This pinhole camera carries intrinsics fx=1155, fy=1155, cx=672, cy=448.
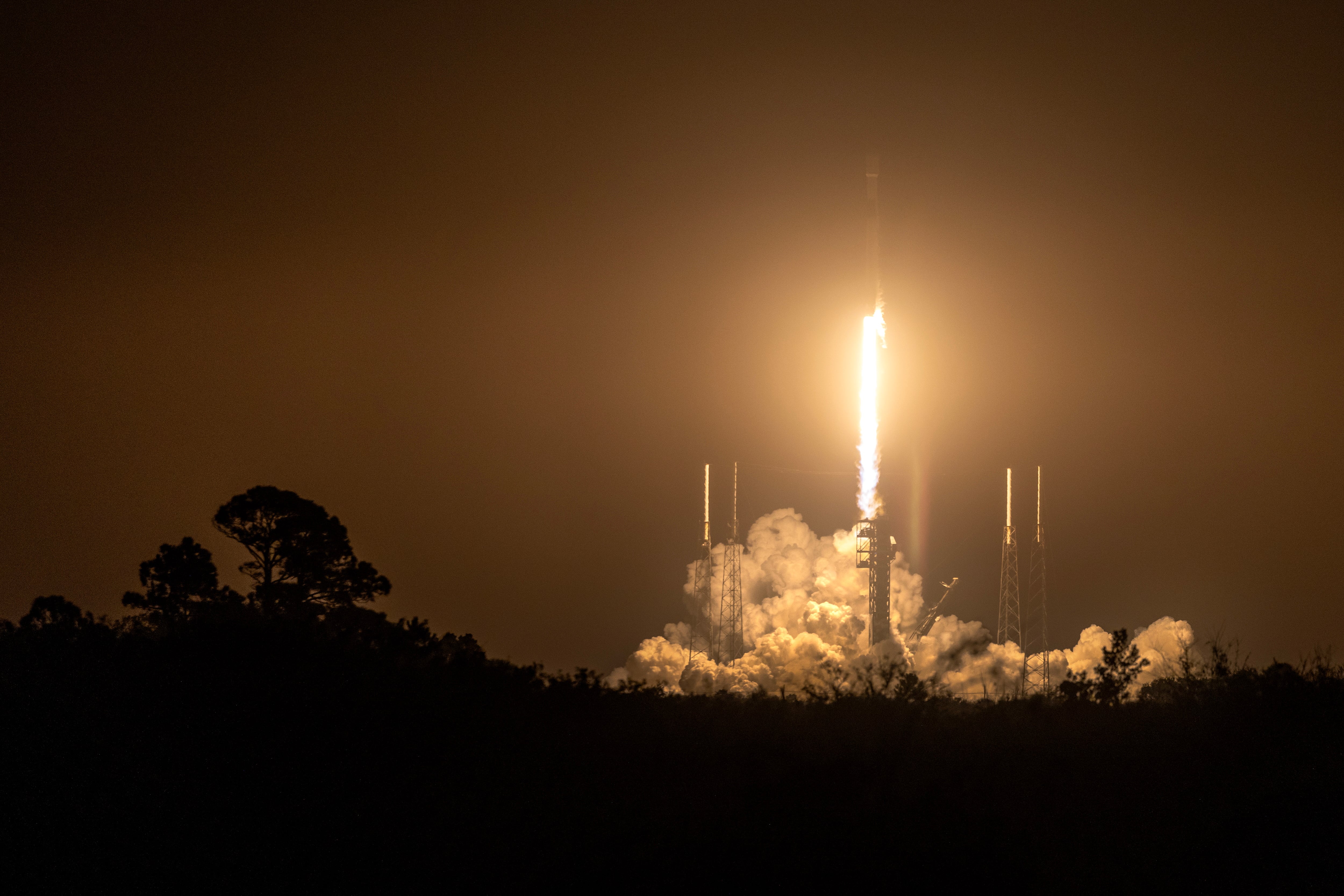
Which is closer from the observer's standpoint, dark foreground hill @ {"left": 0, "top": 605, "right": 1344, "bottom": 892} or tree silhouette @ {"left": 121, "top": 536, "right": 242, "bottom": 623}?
dark foreground hill @ {"left": 0, "top": 605, "right": 1344, "bottom": 892}

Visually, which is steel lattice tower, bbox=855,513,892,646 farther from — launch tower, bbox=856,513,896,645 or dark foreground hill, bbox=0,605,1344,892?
dark foreground hill, bbox=0,605,1344,892

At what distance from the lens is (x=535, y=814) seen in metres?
16.3

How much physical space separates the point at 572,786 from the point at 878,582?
80.4 metres

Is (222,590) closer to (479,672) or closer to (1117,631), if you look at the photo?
(479,672)

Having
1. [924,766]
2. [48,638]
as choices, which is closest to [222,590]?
[48,638]

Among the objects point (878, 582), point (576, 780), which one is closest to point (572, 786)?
point (576, 780)

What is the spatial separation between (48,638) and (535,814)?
390 inches

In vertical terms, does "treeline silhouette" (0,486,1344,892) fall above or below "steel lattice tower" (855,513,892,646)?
below

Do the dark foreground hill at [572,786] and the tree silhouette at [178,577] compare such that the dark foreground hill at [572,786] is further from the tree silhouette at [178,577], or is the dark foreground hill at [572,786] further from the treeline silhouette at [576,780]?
the tree silhouette at [178,577]

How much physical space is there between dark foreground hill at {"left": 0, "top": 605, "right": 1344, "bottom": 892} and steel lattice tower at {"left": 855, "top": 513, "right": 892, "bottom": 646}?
72.4 metres

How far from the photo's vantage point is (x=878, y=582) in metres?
95.0

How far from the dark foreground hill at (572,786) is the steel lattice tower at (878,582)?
7242 cm

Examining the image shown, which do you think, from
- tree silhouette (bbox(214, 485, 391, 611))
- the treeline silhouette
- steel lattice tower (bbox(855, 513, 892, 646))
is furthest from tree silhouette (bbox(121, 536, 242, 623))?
steel lattice tower (bbox(855, 513, 892, 646))

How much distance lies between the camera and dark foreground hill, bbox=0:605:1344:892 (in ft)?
51.3
